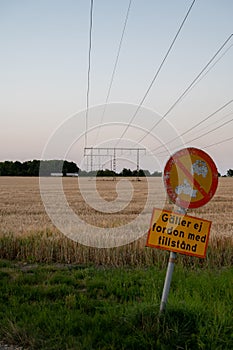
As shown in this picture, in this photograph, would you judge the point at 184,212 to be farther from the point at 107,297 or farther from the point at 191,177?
the point at 107,297

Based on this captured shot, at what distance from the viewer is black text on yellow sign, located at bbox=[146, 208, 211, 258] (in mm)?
5133

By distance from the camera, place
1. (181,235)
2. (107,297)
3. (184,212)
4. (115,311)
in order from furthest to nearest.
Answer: (107,297)
(115,311)
(184,212)
(181,235)

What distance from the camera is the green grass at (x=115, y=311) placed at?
4770mm

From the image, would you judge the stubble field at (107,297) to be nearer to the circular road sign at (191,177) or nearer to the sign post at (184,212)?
the sign post at (184,212)

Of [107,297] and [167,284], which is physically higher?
[167,284]

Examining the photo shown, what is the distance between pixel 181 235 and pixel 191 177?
29.1 inches

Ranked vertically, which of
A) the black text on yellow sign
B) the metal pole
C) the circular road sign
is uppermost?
the circular road sign

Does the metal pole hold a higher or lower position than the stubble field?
higher

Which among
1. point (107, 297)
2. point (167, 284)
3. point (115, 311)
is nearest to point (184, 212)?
point (167, 284)

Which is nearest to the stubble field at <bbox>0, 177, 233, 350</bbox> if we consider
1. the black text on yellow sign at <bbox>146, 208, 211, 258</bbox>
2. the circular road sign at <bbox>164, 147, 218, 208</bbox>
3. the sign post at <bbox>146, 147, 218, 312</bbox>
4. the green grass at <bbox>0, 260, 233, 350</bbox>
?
the green grass at <bbox>0, 260, 233, 350</bbox>

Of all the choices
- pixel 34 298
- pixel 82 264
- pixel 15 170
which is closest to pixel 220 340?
pixel 34 298

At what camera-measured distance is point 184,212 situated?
207 inches

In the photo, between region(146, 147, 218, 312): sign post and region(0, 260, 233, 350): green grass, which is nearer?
region(0, 260, 233, 350): green grass

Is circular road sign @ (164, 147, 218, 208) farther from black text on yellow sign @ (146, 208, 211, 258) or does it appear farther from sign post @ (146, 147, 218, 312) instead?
black text on yellow sign @ (146, 208, 211, 258)
